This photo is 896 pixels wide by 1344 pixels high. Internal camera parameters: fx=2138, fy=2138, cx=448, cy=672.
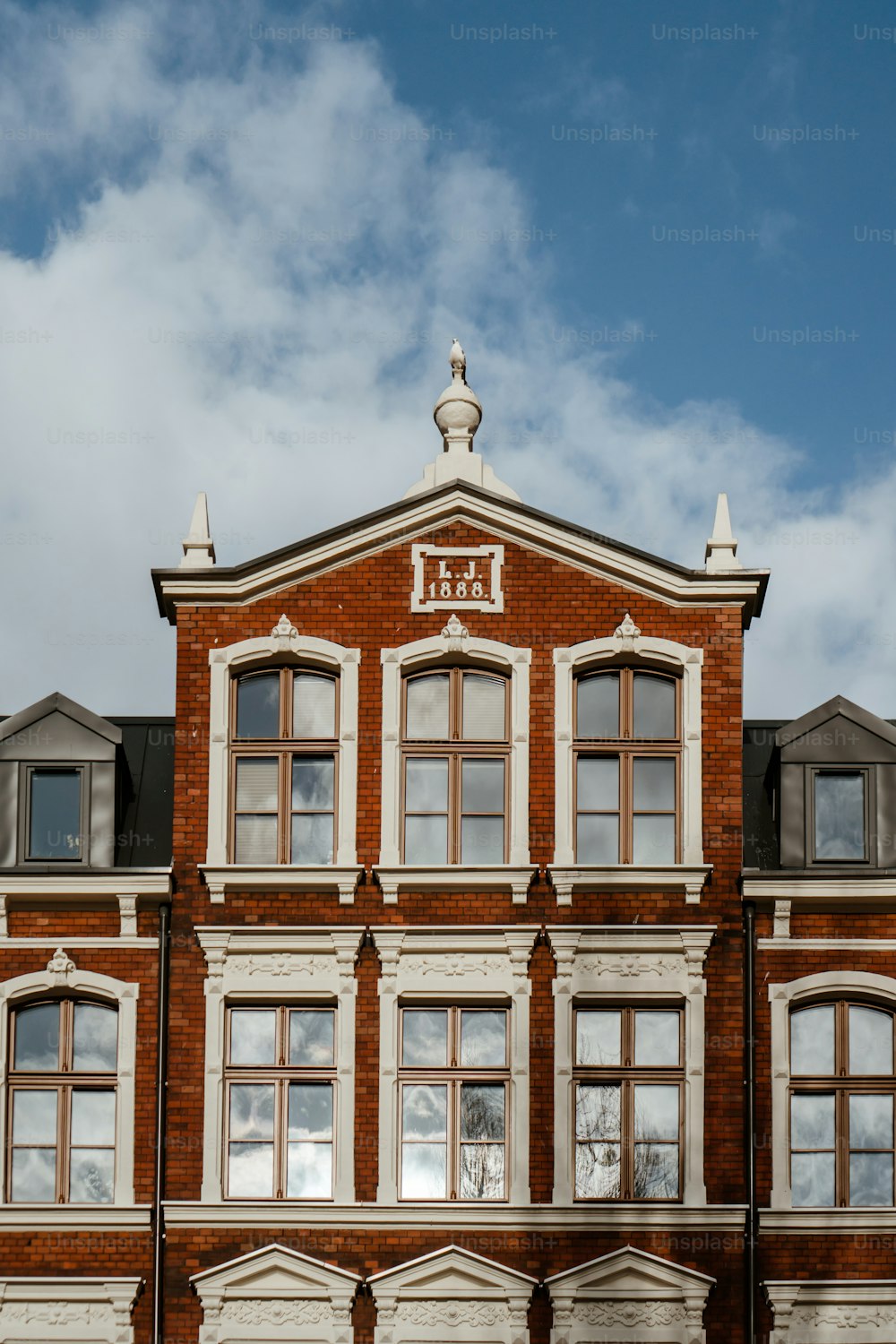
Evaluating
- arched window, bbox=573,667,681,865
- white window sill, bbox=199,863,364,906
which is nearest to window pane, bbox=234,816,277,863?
white window sill, bbox=199,863,364,906

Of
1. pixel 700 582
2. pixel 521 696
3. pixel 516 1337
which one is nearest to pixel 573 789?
pixel 521 696

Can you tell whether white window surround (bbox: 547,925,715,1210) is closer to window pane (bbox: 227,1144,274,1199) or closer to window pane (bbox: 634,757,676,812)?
window pane (bbox: 634,757,676,812)

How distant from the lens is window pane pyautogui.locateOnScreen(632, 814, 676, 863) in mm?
23828

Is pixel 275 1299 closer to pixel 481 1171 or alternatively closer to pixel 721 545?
pixel 481 1171

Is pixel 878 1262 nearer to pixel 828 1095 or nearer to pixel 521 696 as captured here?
pixel 828 1095

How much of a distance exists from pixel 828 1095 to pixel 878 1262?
1808 mm

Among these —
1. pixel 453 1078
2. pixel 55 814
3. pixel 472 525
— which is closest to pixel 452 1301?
pixel 453 1078

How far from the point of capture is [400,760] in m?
24.0

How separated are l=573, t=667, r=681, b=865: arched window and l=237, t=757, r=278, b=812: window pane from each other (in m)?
3.40

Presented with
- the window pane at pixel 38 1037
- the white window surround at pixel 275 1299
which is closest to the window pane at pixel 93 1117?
the window pane at pixel 38 1037

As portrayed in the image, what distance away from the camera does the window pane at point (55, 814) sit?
24.1 meters

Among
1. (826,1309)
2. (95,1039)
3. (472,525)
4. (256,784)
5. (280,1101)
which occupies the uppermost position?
(472,525)

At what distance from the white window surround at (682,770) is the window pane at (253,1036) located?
11.4 feet

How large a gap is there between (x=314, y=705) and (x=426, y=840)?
202cm
